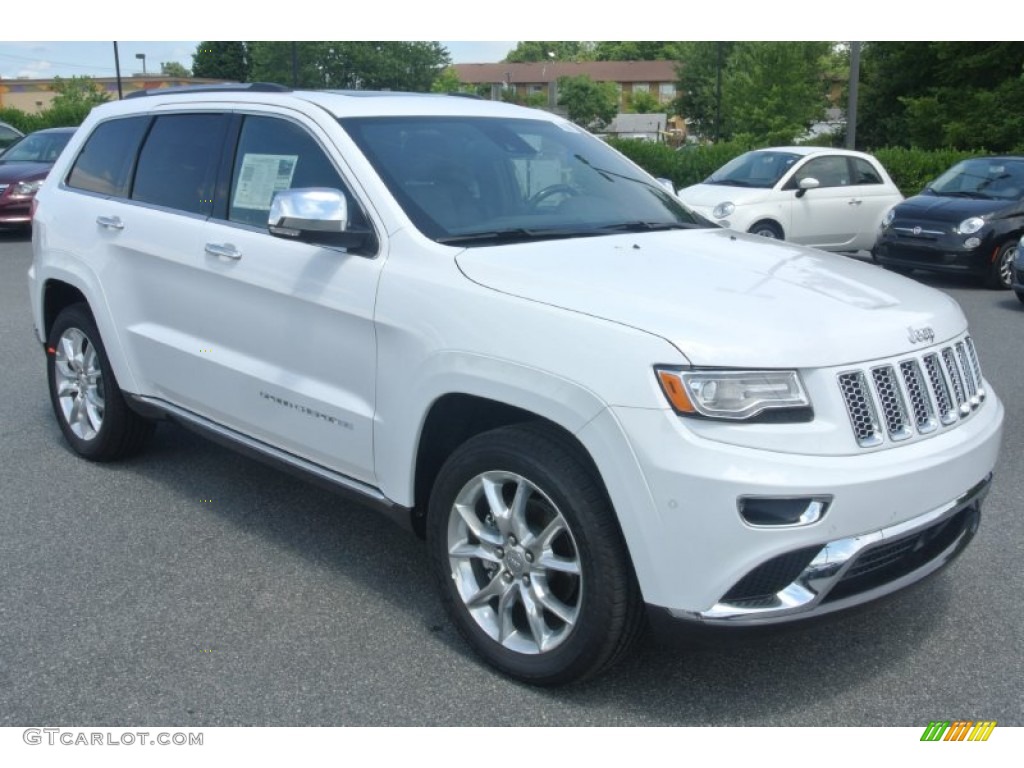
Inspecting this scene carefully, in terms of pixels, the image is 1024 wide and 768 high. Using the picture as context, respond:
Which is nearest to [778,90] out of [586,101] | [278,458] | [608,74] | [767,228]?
[767,228]

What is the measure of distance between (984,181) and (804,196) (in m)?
2.26

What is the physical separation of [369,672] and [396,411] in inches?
34.6

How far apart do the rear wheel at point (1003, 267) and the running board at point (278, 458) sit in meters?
10.8

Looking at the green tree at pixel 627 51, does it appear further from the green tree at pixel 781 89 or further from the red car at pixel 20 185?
the red car at pixel 20 185

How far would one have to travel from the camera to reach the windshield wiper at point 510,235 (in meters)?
3.70

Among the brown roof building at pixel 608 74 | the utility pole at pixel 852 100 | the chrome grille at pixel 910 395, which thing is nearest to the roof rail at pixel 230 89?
the chrome grille at pixel 910 395

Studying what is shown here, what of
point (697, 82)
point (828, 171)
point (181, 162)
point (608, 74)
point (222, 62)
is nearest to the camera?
point (181, 162)

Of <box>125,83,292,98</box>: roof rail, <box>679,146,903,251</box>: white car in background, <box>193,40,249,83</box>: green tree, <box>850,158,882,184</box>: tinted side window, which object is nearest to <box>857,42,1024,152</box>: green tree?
<box>850,158,882,184</box>: tinted side window

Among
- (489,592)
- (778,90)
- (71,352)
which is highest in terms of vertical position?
(778,90)

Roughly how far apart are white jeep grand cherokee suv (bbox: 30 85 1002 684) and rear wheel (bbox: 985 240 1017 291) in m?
9.40

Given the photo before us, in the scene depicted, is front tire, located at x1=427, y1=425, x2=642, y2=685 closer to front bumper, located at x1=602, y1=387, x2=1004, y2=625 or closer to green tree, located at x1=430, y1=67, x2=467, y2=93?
front bumper, located at x1=602, y1=387, x2=1004, y2=625

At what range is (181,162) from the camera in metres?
4.84

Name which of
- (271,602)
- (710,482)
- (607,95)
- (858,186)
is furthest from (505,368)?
(607,95)

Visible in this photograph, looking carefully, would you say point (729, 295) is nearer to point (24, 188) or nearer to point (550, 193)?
point (550, 193)
